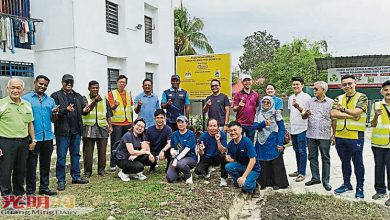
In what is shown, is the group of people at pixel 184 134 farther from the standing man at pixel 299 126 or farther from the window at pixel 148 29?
the window at pixel 148 29

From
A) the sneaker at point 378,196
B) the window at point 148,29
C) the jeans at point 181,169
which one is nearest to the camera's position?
the sneaker at point 378,196

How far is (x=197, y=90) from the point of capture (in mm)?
9094

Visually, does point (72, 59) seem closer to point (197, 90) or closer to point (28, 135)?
point (197, 90)

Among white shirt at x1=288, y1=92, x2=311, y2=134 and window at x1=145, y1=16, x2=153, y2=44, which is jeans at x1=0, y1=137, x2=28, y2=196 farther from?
window at x1=145, y1=16, x2=153, y2=44

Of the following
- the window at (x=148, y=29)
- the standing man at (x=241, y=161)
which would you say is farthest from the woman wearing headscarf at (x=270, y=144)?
the window at (x=148, y=29)

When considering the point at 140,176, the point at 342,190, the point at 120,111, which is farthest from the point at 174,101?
the point at 342,190

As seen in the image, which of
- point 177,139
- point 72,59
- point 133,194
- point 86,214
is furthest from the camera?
point 72,59

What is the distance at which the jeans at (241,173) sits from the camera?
5.36m

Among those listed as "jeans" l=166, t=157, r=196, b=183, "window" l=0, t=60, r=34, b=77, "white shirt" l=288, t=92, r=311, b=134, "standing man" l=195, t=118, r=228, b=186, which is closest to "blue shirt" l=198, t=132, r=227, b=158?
"standing man" l=195, t=118, r=228, b=186

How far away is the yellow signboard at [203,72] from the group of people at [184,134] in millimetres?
1990

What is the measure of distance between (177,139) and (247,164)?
4.21 ft

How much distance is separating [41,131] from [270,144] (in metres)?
3.51

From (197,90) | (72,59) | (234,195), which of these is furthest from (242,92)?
(72,59)

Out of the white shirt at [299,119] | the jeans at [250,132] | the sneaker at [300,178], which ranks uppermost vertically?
the white shirt at [299,119]
